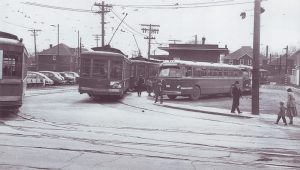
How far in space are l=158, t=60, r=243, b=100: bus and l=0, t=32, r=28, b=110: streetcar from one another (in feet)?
48.0

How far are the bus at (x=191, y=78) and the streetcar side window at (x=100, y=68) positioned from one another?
239 inches

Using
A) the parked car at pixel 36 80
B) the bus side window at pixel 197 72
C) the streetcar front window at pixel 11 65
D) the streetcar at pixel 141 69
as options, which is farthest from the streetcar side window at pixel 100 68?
the parked car at pixel 36 80

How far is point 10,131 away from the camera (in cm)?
1312

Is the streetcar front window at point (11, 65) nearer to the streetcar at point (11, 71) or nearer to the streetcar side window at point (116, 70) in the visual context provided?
the streetcar at point (11, 71)

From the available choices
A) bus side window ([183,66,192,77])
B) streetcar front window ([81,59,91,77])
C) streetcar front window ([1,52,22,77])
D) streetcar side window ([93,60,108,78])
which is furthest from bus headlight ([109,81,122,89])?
streetcar front window ([1,52,22,77])

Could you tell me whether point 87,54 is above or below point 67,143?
above

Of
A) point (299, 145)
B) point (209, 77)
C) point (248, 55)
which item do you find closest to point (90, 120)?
point (299, 145)

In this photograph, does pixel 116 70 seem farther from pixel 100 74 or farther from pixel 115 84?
pixel 100 74

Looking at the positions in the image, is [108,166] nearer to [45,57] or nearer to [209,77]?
[209,77]

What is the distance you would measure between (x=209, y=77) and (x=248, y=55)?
91282mm

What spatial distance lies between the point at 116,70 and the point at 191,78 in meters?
7.25

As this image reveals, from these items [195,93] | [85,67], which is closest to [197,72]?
[195,93]

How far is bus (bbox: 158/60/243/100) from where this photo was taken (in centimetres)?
3162

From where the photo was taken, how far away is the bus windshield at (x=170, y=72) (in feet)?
104
